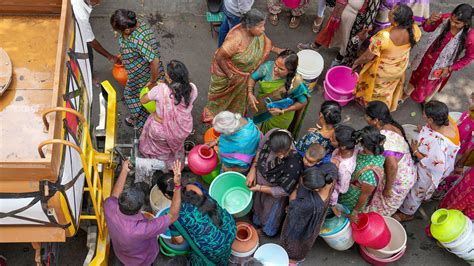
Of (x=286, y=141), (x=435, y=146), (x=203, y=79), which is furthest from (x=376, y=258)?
(x=203, y=79)

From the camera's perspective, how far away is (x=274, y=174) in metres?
3.95

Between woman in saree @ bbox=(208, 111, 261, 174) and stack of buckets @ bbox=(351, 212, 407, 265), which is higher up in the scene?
woman in saree @ bbox=(208, 111, 261, 174)

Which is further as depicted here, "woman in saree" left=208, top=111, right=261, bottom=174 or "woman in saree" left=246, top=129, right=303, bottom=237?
"woman in saree" left=208, top=111, right=261, bottom=174

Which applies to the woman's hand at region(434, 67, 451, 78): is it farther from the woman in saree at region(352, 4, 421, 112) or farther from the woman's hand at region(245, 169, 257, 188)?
the woman's hand at region(245, 169, 257, 188)

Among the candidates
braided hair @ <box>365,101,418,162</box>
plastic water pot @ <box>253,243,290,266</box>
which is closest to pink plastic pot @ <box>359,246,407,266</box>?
plastic water pot @ <box>253,243,290,266</box>

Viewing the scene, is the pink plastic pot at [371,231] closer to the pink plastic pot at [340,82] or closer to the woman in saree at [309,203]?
the woman in saree at [309,203]

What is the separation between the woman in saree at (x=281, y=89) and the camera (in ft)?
14.0

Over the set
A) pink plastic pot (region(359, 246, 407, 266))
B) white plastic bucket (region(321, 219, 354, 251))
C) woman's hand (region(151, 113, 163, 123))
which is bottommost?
pink plastic pot (region(359, 246, 407, 266))

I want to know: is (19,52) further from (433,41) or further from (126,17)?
(433,41)

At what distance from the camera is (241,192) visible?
4.68 m

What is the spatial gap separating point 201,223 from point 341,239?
149 cm

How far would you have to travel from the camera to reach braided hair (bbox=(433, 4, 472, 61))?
4.60m

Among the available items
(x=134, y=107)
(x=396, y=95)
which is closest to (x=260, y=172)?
(x=134, y=107)

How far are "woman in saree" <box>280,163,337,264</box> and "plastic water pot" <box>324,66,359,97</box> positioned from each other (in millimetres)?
1934
